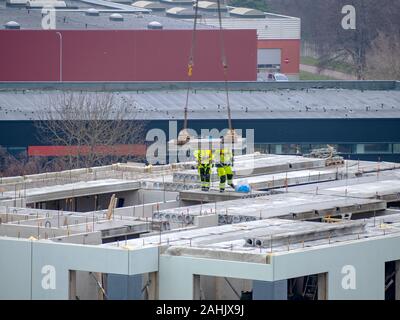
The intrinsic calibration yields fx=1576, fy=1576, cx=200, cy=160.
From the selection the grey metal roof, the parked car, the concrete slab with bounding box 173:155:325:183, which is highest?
the parked car

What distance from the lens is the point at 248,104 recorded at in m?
62.8

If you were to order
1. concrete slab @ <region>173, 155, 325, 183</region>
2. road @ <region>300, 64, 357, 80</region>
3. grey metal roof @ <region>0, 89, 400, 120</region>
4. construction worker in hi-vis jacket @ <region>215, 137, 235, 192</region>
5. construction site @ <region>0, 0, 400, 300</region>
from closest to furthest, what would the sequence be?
construction site @ <region>0, 0, 400, 300</region> → construction worker in hi-vis jacket @ <region>215, 137, 235, 192</region> → concrete slab @ <region>173, 155, 325, 183</region> → grey metal roof @ <region>0, 89, 400, 120</region> → road @ <region>300, 64, 357, 80</region>

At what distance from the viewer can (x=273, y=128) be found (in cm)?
6075

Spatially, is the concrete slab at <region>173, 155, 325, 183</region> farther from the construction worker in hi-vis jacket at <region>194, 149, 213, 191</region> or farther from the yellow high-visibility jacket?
the construction worker in hi-vis jacket at <region>194, 149, 213, 191</region>

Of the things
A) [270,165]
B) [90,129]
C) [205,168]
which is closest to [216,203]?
[205,168]

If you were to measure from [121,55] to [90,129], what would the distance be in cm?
1641

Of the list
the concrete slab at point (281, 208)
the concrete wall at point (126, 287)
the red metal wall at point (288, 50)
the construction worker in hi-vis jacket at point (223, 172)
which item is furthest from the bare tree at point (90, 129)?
the red metal wall at point (288, 50)

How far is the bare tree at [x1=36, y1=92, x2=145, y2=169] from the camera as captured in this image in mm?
56656

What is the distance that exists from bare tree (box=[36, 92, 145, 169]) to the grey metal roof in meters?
0.76

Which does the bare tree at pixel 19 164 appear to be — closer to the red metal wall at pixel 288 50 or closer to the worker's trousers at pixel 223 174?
the worker's trousers at pixel 223 174

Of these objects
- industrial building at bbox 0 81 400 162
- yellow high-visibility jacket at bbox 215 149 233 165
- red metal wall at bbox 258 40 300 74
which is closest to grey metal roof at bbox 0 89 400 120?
industrial building at bbox 0 81 400 162

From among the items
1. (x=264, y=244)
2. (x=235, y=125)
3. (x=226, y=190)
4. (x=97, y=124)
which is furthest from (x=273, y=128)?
(x=264, y=244)

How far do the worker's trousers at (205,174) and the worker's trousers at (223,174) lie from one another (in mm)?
283

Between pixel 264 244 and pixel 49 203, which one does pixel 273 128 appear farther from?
pixel 264 244
